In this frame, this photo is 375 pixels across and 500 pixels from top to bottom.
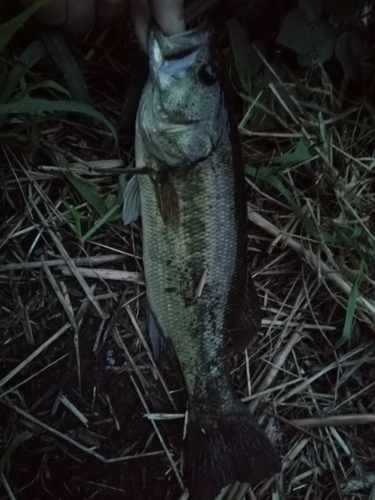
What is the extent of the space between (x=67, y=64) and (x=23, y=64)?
0.48 feet

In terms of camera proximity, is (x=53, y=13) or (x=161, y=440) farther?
(x=161, y=440)

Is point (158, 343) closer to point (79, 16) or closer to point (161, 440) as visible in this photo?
point (161, 440)

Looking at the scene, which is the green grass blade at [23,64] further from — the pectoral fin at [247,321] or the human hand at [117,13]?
the pectoral fin at [247,321]

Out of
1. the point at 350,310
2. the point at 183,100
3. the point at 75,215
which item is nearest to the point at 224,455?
the point at 350,310

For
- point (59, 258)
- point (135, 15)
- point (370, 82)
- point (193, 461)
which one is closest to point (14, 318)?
point (59, 258)

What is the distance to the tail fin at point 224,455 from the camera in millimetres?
1845

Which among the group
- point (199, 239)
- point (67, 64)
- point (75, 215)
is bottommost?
point (199, 239)

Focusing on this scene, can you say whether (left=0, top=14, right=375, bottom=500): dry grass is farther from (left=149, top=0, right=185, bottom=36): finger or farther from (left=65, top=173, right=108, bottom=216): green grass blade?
(left=149, top=0, right=185, bottom=36): finger

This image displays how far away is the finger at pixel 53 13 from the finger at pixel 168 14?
283 millimetres

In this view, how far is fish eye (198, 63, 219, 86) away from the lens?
5.82 ft

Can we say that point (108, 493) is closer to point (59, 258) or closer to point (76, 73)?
point (59, 258)

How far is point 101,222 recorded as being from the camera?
190 cm

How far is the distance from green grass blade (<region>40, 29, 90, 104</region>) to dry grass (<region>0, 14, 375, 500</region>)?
4.8 inches

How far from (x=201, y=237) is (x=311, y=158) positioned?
0.59m
